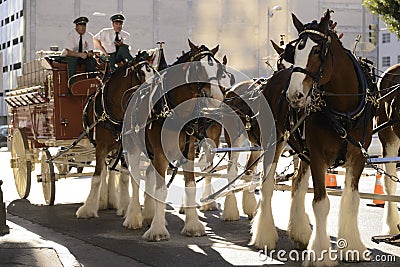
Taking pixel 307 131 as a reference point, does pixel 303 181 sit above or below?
below

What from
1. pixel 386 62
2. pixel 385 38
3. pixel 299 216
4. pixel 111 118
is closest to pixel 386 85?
pixel 299 216

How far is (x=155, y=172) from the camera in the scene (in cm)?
989

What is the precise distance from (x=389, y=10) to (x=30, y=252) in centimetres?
1634

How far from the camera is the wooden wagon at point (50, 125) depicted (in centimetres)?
1322

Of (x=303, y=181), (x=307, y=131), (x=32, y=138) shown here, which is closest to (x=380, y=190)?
(x=303, y=181)

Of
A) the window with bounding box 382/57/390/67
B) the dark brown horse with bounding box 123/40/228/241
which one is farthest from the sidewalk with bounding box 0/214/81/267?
the window with bounding box 382/57/390/67

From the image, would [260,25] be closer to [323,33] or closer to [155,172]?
[155,172]

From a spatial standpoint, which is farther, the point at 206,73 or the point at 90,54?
the point at 90,54

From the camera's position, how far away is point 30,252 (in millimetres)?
8195

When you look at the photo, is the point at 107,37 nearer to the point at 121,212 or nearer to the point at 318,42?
the point at 121,212

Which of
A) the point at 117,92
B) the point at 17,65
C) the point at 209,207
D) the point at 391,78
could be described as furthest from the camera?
the point at 17,65

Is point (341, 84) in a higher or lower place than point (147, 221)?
higher

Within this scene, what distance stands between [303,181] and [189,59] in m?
2.24

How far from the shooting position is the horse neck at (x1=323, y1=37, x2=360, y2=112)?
785cm
